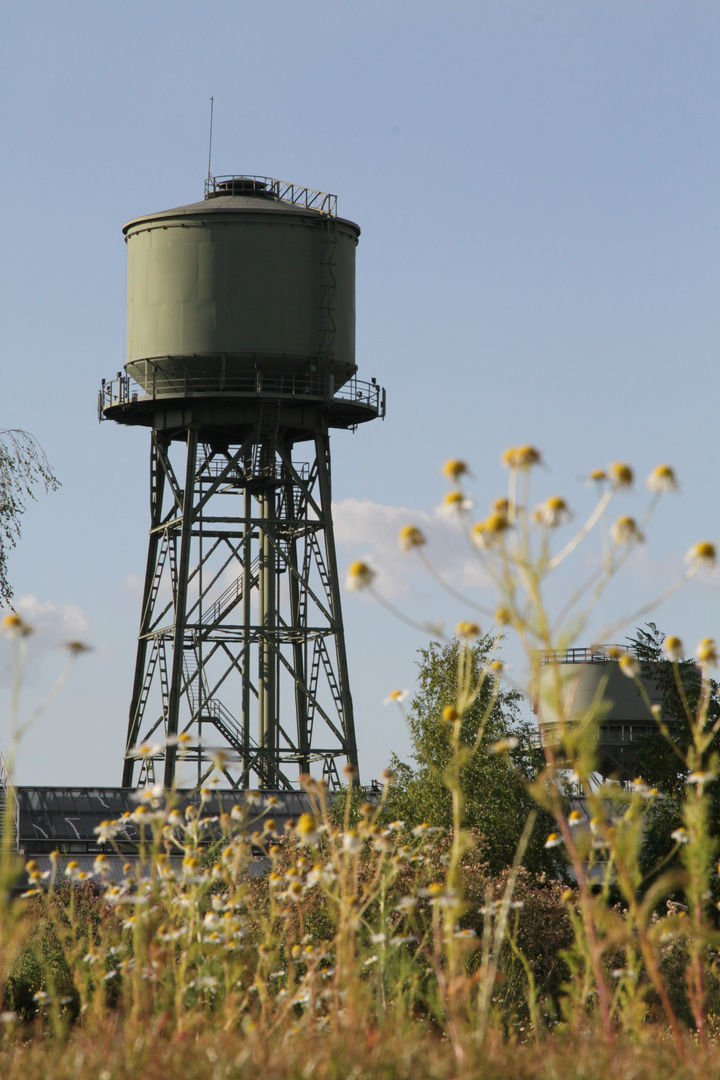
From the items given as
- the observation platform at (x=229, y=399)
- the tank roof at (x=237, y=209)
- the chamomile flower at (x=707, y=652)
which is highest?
the tank roof at (x=237, y=209)

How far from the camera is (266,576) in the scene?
3756 centimetres

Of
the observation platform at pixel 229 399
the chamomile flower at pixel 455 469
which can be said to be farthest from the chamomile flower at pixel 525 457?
the observation platform at pixel 229 399

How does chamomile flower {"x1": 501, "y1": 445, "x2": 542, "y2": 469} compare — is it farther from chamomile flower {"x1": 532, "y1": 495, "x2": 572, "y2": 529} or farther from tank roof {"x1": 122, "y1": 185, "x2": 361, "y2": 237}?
tank roof {"x1": 122, "y1": 185, "x2": 361, "y2": 237}

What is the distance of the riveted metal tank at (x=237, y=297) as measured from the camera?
36.8 metres

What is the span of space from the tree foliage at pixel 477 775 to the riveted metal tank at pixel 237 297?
900 centimetres

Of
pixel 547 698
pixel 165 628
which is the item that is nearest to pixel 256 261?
pixel 165 628

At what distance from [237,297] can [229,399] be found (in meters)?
2.45

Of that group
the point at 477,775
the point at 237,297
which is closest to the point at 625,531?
the point at 477,775

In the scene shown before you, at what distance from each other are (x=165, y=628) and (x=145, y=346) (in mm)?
6875

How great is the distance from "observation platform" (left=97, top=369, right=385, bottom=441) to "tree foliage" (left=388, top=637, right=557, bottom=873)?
7939mm

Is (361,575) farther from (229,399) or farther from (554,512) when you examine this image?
(229,399)

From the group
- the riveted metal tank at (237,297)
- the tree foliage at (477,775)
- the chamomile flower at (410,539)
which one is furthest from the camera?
the riveted metal tank at (237,297)

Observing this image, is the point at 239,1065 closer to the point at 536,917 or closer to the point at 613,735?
the point at 536,917

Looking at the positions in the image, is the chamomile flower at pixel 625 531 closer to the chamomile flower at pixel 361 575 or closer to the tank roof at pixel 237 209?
the chamomile flower at pixel 361 575
